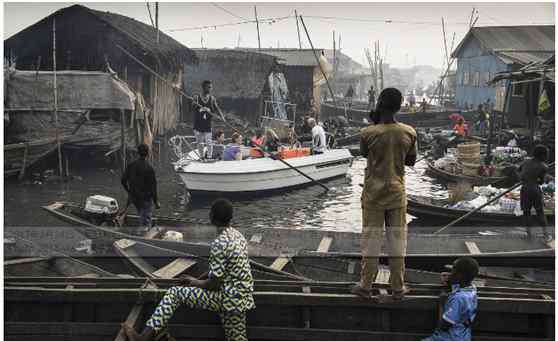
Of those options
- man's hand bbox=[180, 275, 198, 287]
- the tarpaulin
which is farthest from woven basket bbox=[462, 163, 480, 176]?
man's hand bbox=[180, 275, 198, 287]

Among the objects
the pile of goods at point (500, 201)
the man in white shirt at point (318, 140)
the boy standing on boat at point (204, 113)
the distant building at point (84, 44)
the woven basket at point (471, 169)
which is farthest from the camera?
the distant building at point (84, 44)

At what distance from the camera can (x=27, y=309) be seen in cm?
488

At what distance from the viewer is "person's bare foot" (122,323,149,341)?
166 inches

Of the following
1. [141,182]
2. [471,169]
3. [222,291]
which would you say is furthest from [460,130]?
[222,291]

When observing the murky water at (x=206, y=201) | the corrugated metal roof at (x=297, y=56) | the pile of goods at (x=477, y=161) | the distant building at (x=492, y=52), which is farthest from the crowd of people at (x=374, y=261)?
the corrugated metal roof at (x=297, y=56)

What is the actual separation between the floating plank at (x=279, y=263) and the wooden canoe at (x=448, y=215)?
431cm

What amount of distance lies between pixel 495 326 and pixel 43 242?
649 cm

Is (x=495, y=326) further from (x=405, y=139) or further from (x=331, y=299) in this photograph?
(x=405, y=139)

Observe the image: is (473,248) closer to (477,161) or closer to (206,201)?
(206,201)

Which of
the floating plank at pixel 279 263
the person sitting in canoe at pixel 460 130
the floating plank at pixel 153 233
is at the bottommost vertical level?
the floating plank at pixel 279 263

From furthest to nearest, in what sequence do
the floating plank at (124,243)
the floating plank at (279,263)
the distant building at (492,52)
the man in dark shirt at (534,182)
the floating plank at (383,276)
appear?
the distant building at (492,52) → the man in dark shirt at (534,182) → the floating plank at (124,243) → the floating plank at (279,263) → the floating plank at (383,276)

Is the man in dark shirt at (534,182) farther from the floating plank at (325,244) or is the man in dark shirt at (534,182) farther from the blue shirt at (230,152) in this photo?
the blue shirt at (230,152)

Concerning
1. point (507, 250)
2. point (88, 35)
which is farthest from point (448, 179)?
point (88, 35)

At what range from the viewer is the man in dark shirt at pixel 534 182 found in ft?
25.7
